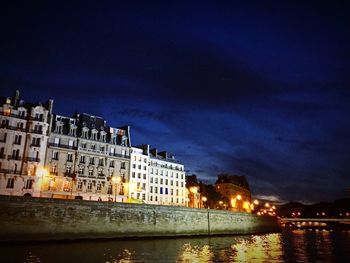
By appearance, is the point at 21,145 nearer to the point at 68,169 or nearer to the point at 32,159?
the point at 32,159

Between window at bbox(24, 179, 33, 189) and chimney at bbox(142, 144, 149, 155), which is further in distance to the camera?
chimney at bbox(142, 144, 149, 155)

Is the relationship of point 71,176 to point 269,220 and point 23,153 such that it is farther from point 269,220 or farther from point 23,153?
→ point 269,220

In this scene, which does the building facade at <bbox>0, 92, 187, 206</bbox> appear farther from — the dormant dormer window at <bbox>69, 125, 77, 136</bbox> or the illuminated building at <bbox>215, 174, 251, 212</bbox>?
the illuminated building at <bbox>215, 174, 251, 212</bbox>

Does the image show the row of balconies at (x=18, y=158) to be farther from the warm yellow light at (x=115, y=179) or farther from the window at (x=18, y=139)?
the warm yellow light at (x=115, y=179)

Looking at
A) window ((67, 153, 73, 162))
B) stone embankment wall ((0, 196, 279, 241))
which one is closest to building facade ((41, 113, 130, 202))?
window ((67, 153, 73, 162))

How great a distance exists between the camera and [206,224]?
230ft

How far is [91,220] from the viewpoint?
48312 millimetres

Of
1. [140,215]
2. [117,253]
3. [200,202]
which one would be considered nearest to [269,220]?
[200,202]

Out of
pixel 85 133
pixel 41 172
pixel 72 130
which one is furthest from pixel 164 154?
pixel 41 172

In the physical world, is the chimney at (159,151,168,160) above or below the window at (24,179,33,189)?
above

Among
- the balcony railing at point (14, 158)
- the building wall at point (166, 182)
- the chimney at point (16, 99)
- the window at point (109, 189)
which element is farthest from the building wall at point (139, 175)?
the chimney at point (16, 99)

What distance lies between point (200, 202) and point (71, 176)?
6417cm

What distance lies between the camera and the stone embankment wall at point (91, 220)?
41094 mm

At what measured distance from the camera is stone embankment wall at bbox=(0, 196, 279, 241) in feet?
135
